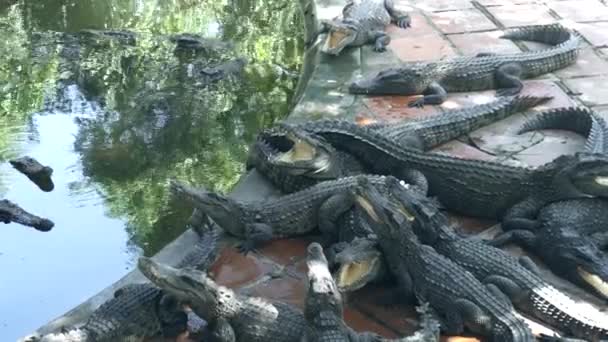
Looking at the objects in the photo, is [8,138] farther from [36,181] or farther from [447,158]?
[447,158]

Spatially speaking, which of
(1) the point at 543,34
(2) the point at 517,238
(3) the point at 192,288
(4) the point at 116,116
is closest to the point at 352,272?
(3) the point at 192,288

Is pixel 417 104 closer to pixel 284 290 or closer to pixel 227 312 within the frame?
pixel 284 290

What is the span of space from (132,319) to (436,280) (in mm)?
1481

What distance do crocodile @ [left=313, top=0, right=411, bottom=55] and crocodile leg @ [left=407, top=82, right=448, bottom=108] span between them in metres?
1.09

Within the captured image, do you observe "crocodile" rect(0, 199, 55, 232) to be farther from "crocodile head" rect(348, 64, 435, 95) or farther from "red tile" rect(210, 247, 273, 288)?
"crocodile head" rect(348, 64, 435, 95)

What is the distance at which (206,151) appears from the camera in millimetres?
7445

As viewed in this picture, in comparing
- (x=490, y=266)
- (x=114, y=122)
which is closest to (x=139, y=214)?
(x=114, y=122)

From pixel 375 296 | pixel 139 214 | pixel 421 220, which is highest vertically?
pixel 421 220

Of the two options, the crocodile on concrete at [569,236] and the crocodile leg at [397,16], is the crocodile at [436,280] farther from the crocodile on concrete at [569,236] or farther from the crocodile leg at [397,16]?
the crocodile leg at [397,16]

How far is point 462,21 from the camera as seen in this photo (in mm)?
8602

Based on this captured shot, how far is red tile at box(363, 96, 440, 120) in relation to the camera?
686 cm

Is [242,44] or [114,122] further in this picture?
[242,44]

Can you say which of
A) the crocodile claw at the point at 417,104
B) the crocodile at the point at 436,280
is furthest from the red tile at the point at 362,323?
the crocodile claw at the point at 417,104

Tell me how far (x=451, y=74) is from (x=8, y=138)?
12.0 feet
